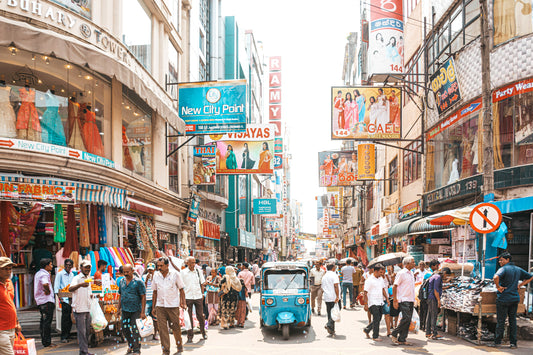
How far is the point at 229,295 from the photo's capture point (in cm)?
1487

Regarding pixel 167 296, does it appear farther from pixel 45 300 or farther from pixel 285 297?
pixel 285 297

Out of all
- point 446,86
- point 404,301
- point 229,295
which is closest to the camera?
point 404,301

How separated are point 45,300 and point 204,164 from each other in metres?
18.1

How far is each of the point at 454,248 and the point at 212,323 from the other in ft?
29.8

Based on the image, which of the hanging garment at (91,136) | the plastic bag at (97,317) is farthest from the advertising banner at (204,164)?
the plastic bag at (97,317)

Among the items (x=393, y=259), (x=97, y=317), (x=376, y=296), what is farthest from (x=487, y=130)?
(x=97, y=317)

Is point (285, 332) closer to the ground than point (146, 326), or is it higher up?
closer to the ground

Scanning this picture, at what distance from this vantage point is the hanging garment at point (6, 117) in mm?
12711

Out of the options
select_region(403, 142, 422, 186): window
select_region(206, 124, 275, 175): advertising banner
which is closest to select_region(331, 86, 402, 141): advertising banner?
select_region(403, 142, 422, 186): window

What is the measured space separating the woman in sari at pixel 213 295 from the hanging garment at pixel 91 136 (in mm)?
4931

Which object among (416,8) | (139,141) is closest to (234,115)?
(139,141)

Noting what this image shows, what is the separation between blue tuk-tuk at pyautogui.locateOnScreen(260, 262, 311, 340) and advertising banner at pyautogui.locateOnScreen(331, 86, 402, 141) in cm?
1161

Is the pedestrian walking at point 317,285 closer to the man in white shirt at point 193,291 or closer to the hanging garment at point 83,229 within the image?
the man in white shirt at point 193,291

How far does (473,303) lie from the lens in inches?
451
